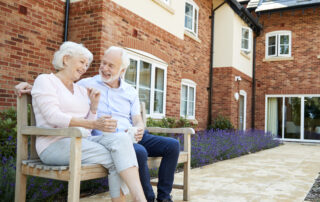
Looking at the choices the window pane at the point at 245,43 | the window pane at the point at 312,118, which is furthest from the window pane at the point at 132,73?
the window pane at the point at 312,118

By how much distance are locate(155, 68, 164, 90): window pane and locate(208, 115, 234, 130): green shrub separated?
4.17 metres

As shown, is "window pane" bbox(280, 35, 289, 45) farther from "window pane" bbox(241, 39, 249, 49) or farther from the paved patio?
the paved patio

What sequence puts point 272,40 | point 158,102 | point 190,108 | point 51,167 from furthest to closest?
point 272,40, point 190,108, point 158,102, point 51,167

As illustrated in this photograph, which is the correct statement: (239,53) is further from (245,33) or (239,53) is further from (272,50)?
(272,50)

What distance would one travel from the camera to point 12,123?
13.5ft

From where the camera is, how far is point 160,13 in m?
7.19

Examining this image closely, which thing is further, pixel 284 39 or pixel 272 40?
pixel 272 40

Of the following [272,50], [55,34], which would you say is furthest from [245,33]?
[55,34]

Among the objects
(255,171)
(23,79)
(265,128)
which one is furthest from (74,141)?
(265,128)

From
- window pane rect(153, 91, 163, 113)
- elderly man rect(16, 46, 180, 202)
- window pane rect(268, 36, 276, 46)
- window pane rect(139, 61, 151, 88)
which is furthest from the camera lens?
window pane rect(268, 36, 276, 46)

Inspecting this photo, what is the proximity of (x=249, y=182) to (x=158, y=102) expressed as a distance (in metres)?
3.71

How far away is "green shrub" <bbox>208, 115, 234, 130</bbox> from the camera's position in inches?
434

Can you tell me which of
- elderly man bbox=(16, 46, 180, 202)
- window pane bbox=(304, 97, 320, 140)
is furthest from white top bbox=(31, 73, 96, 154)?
window pane bbox=(304, 97, 320, 140)

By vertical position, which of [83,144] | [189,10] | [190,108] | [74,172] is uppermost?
[189,10]
